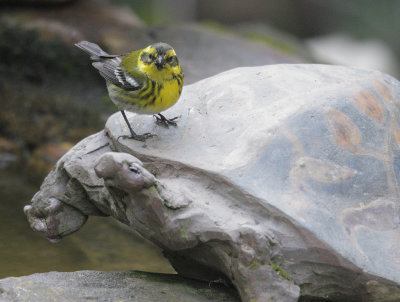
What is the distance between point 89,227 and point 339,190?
341 cm

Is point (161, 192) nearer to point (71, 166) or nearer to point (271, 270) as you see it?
point (271, 270)

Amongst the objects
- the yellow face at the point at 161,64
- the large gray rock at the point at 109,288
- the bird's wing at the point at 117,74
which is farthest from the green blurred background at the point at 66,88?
the yellow face at the point at 161,64

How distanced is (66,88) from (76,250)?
10.9 feet

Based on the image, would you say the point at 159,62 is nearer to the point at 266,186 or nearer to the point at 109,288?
the point at 266,186

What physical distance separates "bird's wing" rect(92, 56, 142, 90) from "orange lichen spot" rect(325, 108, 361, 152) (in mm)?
1357

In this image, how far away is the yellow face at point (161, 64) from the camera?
4.20 m

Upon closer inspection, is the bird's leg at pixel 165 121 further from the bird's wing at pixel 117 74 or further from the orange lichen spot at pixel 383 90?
the orange lichen spot at pixel 383 90

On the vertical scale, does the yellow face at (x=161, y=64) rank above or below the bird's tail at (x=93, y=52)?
above

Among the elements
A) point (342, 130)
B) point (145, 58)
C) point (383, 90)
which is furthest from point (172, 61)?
point (383, 90)

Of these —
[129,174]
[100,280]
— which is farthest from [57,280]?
[129,174]

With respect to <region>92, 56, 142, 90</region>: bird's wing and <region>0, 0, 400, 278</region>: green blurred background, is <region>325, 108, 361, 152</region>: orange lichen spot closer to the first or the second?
<region>92, 56, 142, 90</region>: bird's wing

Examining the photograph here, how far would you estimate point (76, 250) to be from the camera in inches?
224

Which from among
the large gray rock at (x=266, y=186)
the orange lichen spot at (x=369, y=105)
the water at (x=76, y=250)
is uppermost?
the orange lichen spot at (x=369, y=105)

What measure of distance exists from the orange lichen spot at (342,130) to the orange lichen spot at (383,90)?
1.49ft
